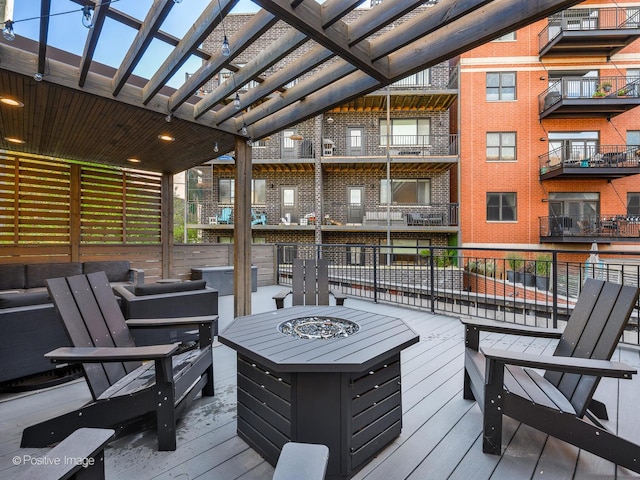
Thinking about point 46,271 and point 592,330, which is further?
point 46,271

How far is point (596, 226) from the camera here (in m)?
10.7

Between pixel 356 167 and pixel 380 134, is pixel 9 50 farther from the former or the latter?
pixel 380 134

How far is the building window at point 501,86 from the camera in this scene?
38.1 ft

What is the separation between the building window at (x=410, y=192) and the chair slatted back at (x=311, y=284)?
8.74m

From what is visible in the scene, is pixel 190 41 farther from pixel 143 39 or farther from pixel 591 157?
pixel 591 157

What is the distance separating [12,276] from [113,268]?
138 cm

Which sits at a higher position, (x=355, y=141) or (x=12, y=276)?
(x=355, y=141)

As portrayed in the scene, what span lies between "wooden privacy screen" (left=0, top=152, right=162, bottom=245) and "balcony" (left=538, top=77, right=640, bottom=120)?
43.9 feet

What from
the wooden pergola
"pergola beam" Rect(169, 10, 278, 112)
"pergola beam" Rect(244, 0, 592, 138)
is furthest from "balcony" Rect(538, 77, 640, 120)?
"pergola beam" Rect(169, 10, 278, 112)

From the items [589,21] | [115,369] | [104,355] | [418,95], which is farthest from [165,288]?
[589,21]

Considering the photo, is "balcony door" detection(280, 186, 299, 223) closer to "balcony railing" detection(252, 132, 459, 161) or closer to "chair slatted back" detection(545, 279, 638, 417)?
"balcony railing" detection(252, 132, 459, 161)

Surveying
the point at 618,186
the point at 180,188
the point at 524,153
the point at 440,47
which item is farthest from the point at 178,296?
the point at 180,188

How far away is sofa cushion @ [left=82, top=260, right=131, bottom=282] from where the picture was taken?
5578 millimetres

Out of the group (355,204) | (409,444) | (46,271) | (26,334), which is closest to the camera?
(409,444)
